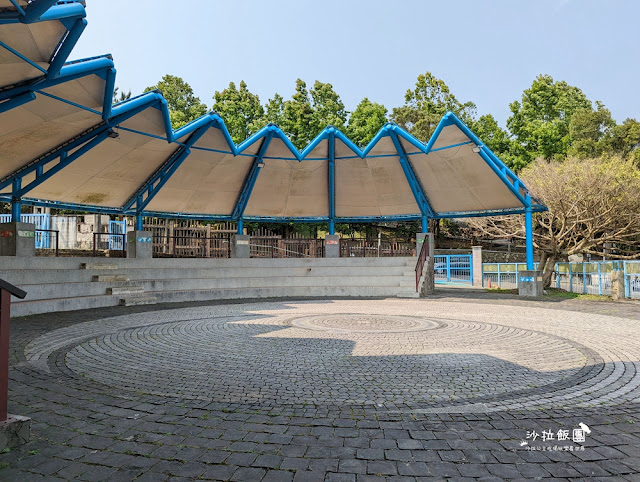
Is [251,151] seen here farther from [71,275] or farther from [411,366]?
[411,366]

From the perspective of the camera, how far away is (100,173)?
18.0 m

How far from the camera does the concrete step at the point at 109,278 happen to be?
587 inches

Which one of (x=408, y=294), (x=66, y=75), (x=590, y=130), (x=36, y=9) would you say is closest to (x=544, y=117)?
(x=590, y=130)

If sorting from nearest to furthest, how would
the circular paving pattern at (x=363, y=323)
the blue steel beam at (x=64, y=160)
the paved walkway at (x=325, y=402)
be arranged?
the paved walkway at (x=325, y=402) → the circular paving pattern at (x=363, y=323) → the blue steel beam at (x=64, y=160)

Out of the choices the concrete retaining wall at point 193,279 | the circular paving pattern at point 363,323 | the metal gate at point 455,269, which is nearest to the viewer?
the circular paving pattern at point 363,323

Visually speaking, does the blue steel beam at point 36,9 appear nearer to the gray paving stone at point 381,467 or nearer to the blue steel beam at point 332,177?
the gray paving stone at point 381,467

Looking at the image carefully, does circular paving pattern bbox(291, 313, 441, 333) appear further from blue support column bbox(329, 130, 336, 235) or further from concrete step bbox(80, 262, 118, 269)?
blue support column bbox(329, 130, 336, 235)

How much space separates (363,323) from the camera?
10.4 metres

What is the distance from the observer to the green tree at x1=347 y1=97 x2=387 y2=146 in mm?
37906

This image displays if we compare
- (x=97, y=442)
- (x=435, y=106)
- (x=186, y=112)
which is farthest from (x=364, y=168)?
(x=435, y=106)

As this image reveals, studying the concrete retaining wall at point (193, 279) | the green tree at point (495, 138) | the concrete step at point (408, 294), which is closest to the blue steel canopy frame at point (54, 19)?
A: the concrete retaining wall at point (193, 279)

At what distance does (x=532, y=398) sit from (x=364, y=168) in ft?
55.1

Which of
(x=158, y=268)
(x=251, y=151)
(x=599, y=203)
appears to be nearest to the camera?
(x=158, y=268)

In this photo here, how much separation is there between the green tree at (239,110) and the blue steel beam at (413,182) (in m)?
18.7
